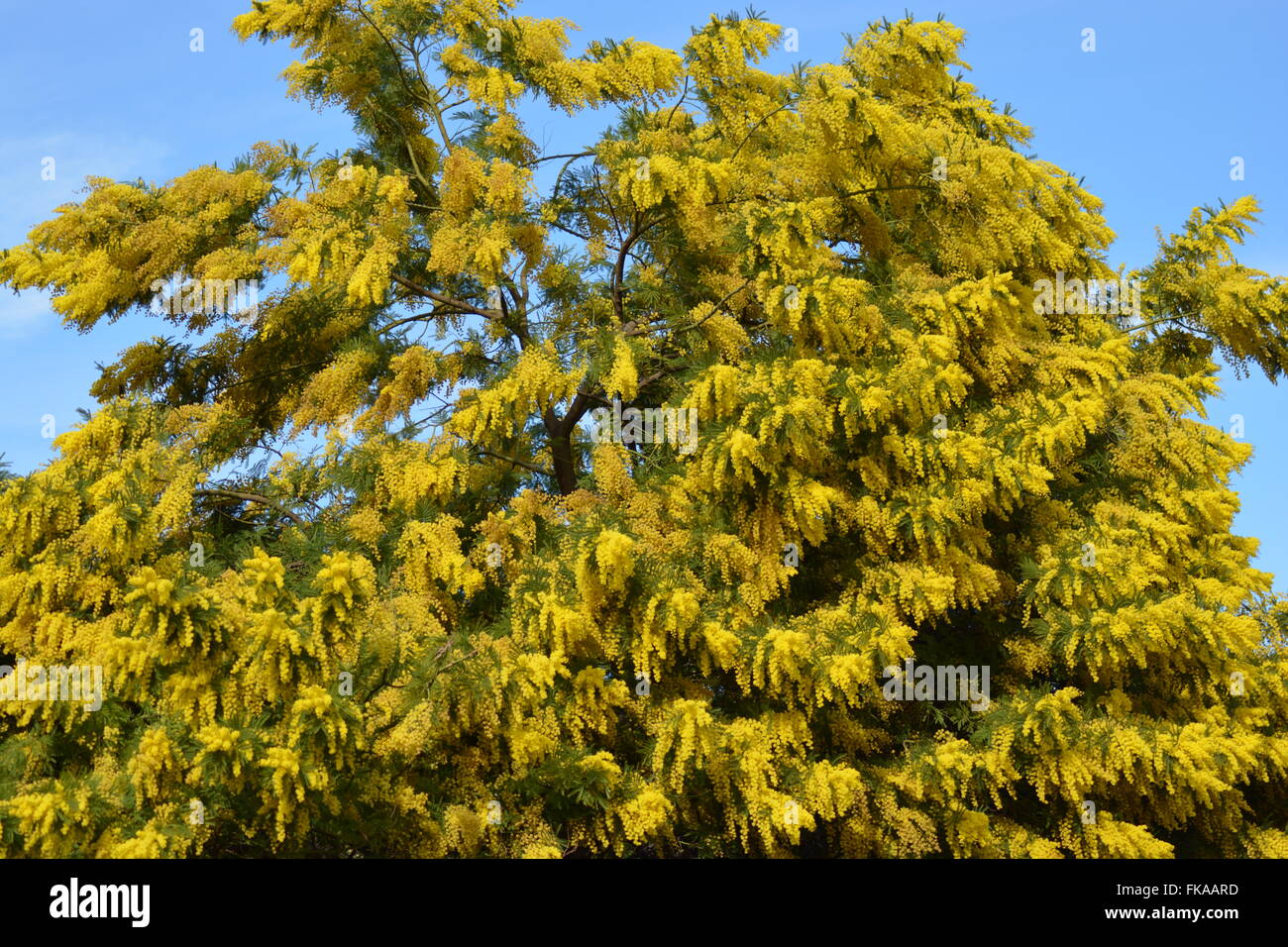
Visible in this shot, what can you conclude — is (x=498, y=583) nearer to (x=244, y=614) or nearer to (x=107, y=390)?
(x=244, y=614)

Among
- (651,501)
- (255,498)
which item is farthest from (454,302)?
(651,501)

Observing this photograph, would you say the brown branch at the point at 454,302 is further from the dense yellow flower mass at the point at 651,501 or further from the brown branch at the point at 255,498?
the brown branch at the point at 255,498

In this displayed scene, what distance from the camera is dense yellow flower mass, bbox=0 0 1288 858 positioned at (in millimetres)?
7242

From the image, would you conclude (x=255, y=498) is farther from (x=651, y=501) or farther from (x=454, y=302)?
(x=651, y=501)

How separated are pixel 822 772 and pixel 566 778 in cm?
148

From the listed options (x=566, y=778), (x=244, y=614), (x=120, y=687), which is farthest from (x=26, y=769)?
(x=566, y=778)

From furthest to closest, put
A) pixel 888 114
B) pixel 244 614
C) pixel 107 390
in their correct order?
pixel 107 390
pixel 888 114
pixel 244 614

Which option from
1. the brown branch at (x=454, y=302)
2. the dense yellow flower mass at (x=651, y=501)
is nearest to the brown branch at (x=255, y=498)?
the dense yellow flower mass at (x=651, y=501)

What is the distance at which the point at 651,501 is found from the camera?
30.4ft

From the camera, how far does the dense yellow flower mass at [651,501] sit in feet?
23.8

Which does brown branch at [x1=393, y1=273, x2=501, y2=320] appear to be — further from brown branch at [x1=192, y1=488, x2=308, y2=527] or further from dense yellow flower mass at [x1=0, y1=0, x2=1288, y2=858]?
brown branch at [x1=192, y1=488, x2=308, y2=527]

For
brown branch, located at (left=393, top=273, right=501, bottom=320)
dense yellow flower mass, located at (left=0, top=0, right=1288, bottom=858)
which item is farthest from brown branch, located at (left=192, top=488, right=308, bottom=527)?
brown branch, located at (left=393, top=273, right=501, bottom=320)

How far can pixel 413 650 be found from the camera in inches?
303

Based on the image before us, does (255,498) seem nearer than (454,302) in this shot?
Yes
